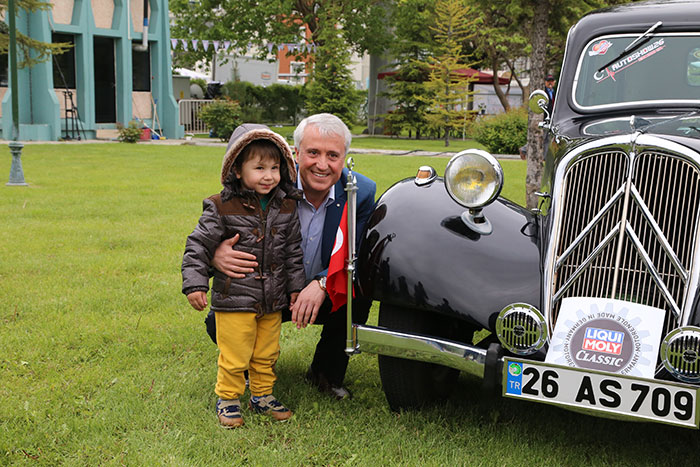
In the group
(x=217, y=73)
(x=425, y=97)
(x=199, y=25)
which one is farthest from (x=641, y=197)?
(x=217, y=73)

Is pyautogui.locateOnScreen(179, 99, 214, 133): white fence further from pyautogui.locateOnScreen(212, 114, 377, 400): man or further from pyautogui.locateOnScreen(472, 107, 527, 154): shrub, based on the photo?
pyautogui.locateOnScreen(212, 114, 377, 400): man

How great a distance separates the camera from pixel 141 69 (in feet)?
74.0

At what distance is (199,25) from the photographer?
A: 28797mm

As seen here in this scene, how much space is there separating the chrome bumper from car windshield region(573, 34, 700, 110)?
6.06 ft

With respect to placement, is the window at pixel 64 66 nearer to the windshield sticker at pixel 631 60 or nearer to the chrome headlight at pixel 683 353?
the windshield sticker at pixel 631 60

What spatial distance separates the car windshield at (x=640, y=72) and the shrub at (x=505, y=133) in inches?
623

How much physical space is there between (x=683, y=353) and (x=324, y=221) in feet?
5.63

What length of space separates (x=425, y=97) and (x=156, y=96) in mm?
9490

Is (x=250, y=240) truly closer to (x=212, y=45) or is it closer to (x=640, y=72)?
(x=640, y=72)

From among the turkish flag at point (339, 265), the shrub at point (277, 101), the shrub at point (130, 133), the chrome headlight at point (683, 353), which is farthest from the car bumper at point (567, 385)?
the shrub at point (277, 101)

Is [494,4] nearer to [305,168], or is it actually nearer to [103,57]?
[305,168]

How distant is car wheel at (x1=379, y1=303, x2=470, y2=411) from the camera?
322 cm

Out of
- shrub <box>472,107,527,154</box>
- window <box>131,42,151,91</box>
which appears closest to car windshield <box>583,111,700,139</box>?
shrub <box>472,107,527,154</box>

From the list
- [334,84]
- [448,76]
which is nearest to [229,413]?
[448,76]
